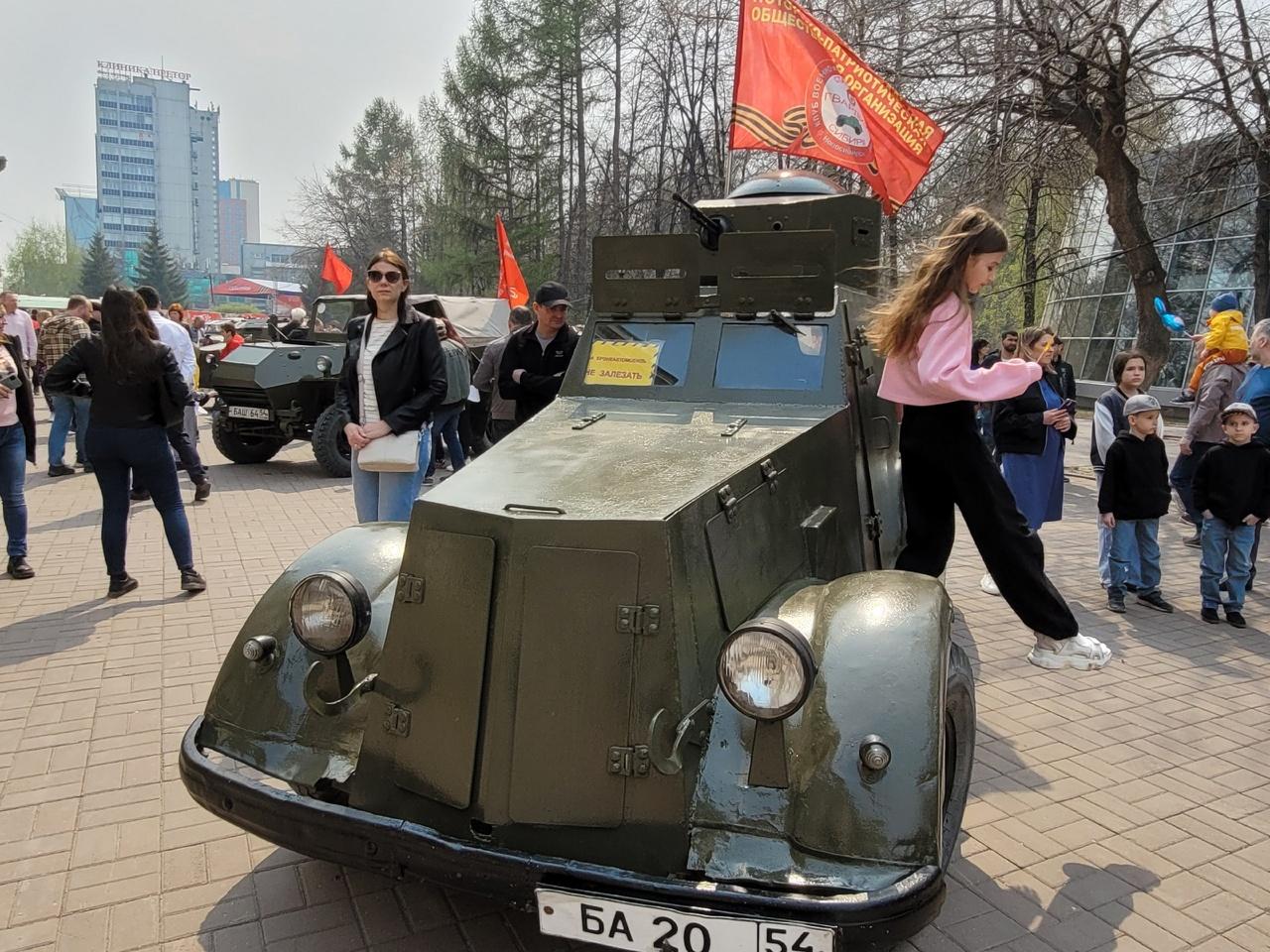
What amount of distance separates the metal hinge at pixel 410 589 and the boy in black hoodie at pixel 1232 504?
6103mm

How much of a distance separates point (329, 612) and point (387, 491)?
2230mm

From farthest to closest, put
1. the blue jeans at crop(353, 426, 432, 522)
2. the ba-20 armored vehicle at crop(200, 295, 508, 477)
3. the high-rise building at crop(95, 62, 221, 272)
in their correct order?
the high-rise building at crop(95, 62, 221, 272) → the ba-20 armored vehicle at crop(200, 295, 508, 477) → the blue jeans at crop(353, 426, 432, 522)

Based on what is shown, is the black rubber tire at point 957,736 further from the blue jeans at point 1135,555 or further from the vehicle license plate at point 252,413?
the vehicle license plate at point 252,413

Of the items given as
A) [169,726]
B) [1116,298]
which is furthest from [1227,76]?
[1116,298]

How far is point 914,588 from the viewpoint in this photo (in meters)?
3.07

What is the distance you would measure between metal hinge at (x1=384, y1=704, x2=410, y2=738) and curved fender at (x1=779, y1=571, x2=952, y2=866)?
3.66 ft

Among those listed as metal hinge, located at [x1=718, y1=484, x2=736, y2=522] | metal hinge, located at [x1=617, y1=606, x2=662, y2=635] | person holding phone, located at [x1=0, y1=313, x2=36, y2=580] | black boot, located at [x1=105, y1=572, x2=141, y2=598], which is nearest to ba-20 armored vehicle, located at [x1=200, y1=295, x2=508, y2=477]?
person holding phone, located at [x1=0, y1=313, x2=36, y2=580]

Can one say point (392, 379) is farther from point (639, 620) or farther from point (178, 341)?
point (178, 341)

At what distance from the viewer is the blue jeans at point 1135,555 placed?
706 centimetres

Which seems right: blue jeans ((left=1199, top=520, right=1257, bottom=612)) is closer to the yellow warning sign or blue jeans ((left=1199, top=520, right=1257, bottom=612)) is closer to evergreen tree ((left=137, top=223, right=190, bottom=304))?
the yellow warning sign

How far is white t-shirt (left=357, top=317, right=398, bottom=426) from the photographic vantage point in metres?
5.13

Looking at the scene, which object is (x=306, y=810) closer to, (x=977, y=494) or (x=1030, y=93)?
(x=977, y=494)

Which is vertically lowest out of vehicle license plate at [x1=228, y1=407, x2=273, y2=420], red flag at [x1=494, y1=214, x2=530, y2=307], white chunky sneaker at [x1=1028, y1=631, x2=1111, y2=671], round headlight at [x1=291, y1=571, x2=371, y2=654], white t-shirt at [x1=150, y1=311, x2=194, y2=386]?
white chunky sneaker at [x1=1028, y1=631, x2=1111, y2=671]

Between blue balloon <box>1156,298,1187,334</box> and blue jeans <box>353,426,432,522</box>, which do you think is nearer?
Answer: blue jeans <box>353,426,432,522</box>
